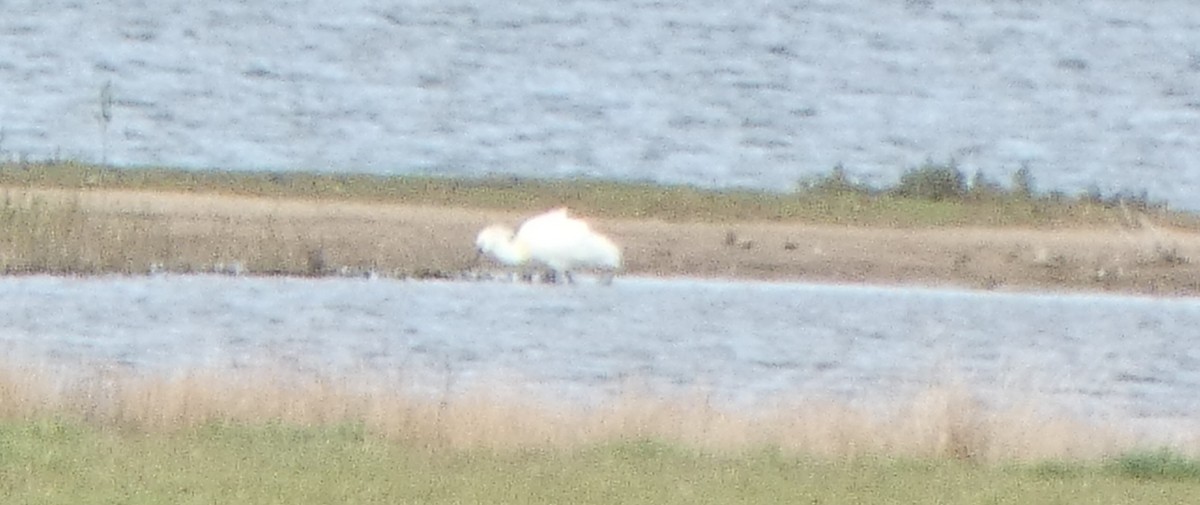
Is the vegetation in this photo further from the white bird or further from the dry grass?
the white bird

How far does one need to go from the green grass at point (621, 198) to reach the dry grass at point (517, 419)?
522 inches

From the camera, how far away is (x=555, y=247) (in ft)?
76.8

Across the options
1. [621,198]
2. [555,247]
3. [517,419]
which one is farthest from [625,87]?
[517,419]

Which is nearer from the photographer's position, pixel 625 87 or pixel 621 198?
pixel 621 198

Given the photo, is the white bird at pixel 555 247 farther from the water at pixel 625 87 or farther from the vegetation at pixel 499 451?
the vegetation at pixel 499 451

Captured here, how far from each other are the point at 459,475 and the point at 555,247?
1172 centimetres

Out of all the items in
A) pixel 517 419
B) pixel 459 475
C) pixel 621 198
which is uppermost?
pixel 459 475

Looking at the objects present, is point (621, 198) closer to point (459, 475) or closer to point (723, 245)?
point (723, 245)

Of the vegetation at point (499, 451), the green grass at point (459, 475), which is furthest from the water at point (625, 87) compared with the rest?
the green grass at point (459, 475)

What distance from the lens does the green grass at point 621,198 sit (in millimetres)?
28047

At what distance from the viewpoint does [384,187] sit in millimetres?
28750

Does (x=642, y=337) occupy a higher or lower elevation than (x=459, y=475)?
lower

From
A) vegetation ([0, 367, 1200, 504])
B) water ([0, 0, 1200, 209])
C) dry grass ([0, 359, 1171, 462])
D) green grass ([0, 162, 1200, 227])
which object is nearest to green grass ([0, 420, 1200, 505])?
vegetation ([0, 367, 1200, 504])

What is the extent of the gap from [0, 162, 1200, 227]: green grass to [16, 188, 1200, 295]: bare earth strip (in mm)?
422
